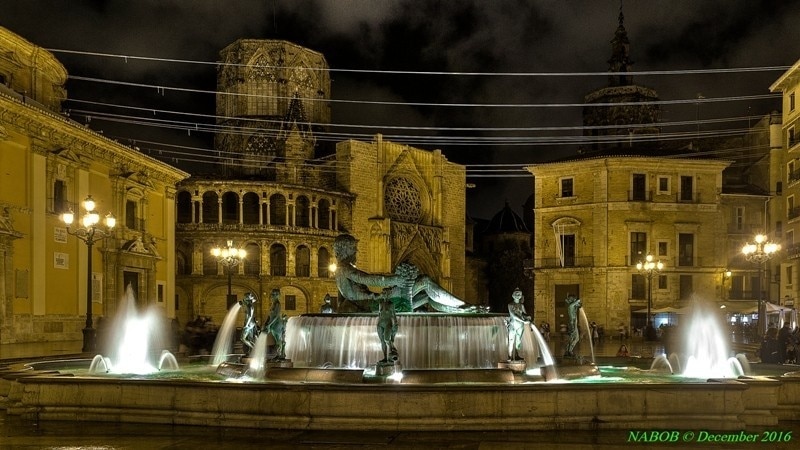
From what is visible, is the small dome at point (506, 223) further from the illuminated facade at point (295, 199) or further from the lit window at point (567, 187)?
the lit window at point (567, 187)

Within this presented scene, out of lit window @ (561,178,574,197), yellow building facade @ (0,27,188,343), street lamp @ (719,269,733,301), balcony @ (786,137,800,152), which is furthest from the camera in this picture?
lit window @ (561,178,574,197)

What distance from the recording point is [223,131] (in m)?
58.2

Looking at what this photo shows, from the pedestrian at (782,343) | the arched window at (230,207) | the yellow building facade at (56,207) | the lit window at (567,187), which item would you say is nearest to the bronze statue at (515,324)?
the pedestrian at (782,343)

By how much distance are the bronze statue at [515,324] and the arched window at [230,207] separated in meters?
38.2

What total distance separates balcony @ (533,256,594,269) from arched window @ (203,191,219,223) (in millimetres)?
19439

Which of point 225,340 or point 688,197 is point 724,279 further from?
point 225,340

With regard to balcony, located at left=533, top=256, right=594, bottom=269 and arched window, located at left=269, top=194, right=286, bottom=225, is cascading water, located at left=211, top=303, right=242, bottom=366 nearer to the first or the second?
arched window, located at left=269, top=194, right=286, bottom=225

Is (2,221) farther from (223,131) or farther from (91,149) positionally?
(223,131)

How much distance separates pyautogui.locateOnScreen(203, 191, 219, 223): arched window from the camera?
157ft

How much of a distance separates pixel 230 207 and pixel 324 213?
6.28 metres

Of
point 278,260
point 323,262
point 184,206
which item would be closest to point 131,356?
point 278,260

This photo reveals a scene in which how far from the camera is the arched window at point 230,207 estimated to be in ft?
161

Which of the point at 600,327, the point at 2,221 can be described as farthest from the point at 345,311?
the point at 600,327

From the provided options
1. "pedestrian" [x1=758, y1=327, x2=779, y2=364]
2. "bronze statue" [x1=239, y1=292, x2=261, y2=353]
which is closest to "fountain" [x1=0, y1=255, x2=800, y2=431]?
"bronze statue" [x1=239, y1=292, x2=261, y2=353]
